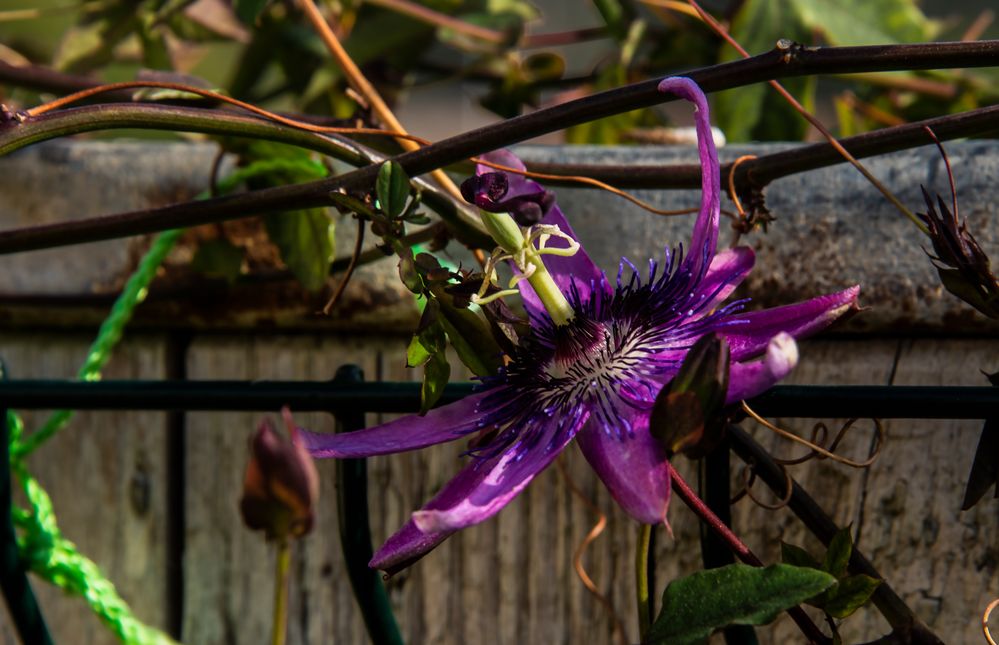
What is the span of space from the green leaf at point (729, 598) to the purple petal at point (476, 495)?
0.08 m

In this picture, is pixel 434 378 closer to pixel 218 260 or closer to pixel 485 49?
pixel 218 260

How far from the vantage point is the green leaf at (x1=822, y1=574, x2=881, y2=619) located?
0.40 meters

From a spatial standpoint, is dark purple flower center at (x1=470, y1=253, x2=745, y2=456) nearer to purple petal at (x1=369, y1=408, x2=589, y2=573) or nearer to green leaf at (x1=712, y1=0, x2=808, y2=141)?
purple petal at (x1=369, y1=408, x2=589, y2=573)

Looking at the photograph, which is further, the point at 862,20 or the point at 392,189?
the point at 862,20

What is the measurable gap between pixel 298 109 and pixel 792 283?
72 centimetres

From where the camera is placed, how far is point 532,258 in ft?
1.36

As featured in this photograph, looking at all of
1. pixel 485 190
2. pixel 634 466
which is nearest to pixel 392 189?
pixel 485 190

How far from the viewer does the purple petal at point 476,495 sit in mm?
358

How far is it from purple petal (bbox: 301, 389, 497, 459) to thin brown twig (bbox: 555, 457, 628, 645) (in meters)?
0.19

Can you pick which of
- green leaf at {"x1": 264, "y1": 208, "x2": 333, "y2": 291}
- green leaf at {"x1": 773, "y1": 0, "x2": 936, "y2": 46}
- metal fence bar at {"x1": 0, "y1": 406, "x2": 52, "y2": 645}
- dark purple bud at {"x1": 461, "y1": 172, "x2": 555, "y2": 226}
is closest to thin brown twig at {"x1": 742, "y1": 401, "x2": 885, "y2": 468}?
dark purple bud at {"x1": 461, "y1": 172, "x2": 555, "y2": 226}

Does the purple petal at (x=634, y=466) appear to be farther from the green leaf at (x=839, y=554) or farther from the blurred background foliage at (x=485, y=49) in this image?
the blurred background foliage at (x=485, y=49)

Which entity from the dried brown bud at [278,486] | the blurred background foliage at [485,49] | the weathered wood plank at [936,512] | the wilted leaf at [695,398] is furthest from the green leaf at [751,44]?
the dried brown bud at [278,486]

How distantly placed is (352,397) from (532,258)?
127mm

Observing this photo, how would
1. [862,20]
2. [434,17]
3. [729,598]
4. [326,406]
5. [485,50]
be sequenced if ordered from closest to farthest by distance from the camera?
1. [729,598]
2. [326,406]
3. [862,20]
4. [434,17]
5. [485,50]
